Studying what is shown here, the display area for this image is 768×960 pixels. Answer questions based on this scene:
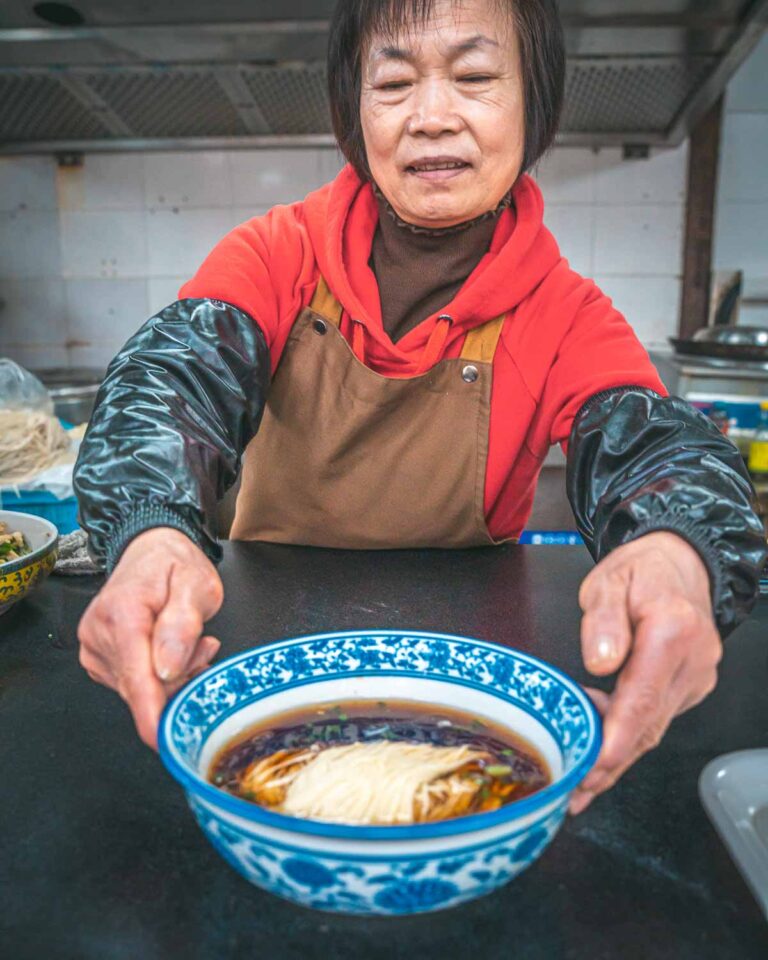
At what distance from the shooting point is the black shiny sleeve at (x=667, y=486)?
85cm

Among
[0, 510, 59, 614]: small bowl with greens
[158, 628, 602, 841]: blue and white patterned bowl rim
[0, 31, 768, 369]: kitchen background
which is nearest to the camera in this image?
[158, 628, 602, 841]: blue and white patterned bowl rim

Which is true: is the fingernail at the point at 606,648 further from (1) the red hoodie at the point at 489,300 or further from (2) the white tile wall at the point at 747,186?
(2) the white tile wall at the point at 747,186

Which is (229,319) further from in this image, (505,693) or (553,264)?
(505,693)

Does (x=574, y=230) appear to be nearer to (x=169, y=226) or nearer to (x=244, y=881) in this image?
(x=169, y=226)

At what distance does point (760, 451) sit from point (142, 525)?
8.12 feet

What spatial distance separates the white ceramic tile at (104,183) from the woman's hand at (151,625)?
3503 millimetres

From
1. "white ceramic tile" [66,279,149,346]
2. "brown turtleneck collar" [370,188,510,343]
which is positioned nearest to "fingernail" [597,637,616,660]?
"brown turtleneck collar" [370,188,510,343]

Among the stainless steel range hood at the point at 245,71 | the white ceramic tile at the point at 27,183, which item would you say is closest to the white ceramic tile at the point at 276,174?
the stainless steel range hood at the point at 245,71

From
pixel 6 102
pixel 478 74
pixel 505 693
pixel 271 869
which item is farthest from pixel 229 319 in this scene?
pixel 6 102

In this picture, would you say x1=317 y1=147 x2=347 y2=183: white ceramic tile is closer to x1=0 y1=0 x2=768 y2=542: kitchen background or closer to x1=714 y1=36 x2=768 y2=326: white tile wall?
x1=0 y1=0 x2=768 y2=542: kitchen background

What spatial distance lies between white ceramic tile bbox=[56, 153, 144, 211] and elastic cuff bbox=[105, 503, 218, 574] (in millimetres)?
3396

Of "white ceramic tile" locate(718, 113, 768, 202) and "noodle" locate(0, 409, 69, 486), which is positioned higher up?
"white ceramic tile" locate(718, 113, 768, 202)

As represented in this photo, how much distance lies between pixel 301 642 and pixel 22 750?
31 centimetres

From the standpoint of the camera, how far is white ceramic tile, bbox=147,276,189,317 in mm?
3982
